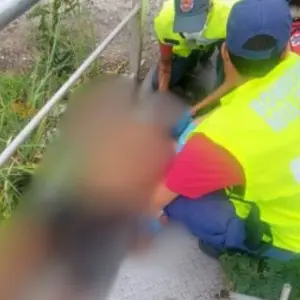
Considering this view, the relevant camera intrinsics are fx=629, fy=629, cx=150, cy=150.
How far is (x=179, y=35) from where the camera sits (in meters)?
2.25

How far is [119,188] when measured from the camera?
82.6 inches

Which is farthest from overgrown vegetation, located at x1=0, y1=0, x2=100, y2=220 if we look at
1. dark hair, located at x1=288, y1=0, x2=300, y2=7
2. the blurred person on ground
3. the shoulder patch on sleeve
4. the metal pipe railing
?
the metal pipe railing

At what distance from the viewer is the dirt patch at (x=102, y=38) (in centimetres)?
298

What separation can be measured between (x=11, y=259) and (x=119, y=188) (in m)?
0.44

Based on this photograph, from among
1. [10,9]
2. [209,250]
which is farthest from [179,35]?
[10,9]

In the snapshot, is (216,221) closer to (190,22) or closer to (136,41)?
(190,22)

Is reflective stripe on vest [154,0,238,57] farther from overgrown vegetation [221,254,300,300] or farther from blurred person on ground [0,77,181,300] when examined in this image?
overgrown vegetation [221,254,300,300]

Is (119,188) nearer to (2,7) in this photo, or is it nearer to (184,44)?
(184,44)

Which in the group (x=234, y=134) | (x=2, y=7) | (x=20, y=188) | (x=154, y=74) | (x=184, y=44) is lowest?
(x=20, y=188)

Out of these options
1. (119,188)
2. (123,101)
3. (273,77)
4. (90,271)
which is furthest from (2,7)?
(123,101)

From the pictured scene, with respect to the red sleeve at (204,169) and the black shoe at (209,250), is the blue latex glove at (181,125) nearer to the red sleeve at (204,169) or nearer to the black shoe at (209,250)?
the black shoe at (209,250)

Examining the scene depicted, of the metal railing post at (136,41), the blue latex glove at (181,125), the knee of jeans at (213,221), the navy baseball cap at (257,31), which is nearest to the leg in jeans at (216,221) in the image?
the knee of jeans at (213,221)

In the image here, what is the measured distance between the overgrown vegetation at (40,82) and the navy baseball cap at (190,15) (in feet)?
2.23

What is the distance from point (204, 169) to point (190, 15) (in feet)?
2.48
